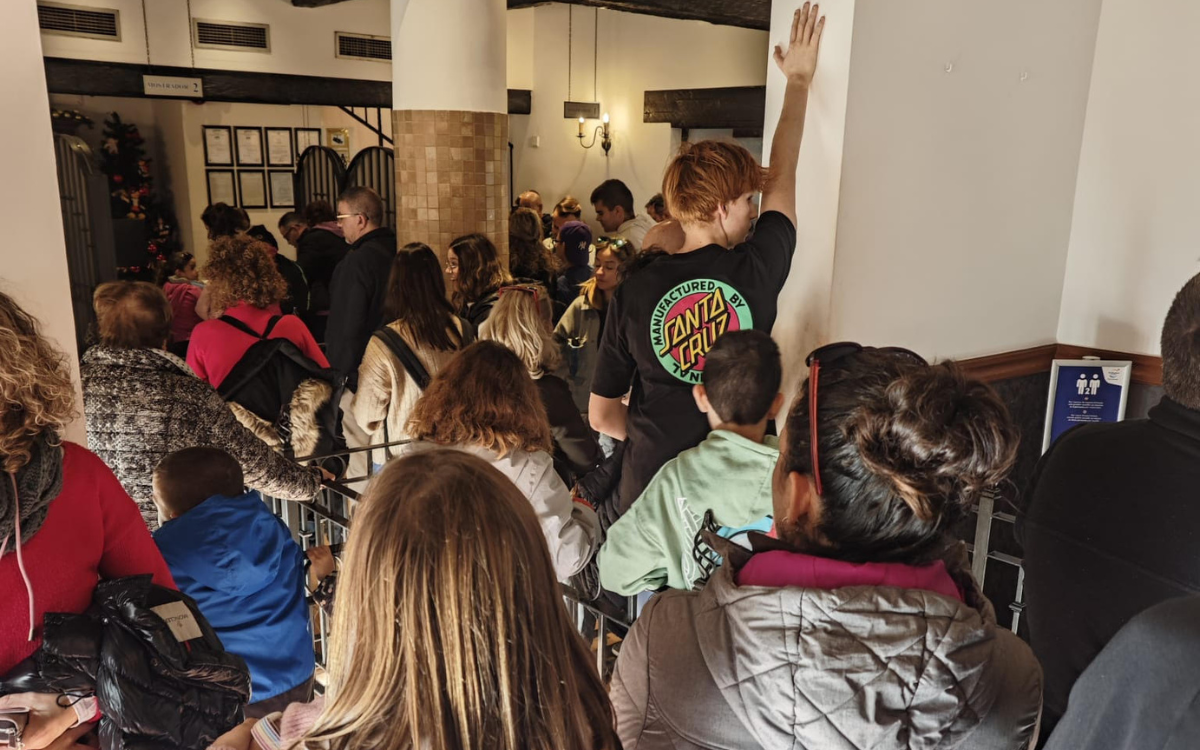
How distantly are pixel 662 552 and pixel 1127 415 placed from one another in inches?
89.0

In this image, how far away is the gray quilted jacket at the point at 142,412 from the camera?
2.46m

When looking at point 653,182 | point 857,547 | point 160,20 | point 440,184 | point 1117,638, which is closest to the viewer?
point 1117,638

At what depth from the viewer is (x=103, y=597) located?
1556 millimetres

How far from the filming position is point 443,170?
16.4 feet

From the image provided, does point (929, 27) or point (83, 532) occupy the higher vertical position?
point (929, 27)

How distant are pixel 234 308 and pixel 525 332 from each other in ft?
3.38

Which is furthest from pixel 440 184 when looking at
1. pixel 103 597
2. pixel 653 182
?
pixel 653 182

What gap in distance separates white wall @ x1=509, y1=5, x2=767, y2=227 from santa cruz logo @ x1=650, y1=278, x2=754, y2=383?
8082 mm

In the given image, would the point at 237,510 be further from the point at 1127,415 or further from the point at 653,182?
the point at 653,182

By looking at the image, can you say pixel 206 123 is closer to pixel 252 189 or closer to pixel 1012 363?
pixel 252 189

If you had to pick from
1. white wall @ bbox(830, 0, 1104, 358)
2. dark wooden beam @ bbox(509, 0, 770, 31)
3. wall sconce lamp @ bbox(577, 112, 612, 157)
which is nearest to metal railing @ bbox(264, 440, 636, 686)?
white wall @ bbox(830, 0, 1104, 358)

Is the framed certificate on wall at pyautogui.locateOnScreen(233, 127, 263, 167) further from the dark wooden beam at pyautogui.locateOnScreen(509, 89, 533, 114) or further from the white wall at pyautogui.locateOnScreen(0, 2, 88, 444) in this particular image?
the white wall at pyautogui.locateOnScreen(0, 2, 88, 444)

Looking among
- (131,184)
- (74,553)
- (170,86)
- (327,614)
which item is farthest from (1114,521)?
(131,184)

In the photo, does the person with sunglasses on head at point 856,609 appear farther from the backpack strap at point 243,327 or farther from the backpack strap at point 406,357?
the backpack strap at point 243,327
